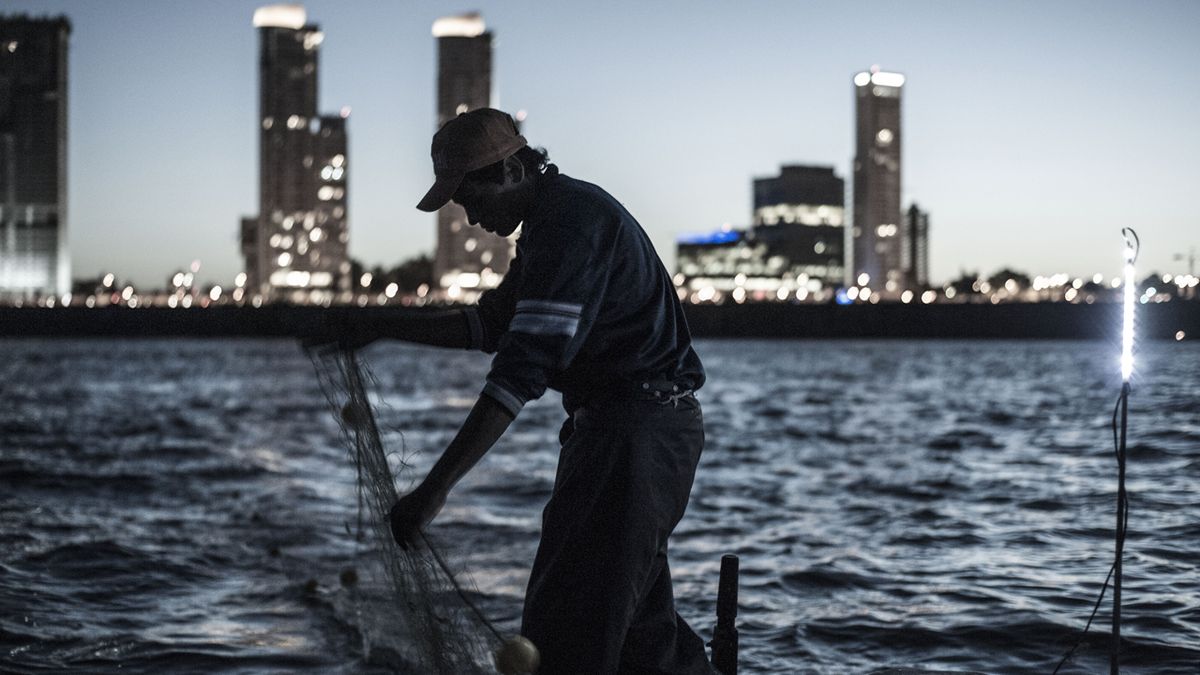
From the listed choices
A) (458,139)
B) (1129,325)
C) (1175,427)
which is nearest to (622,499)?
(458,139)

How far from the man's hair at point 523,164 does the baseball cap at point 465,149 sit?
0.13 feet

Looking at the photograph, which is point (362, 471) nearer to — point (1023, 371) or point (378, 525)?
point (378, 525)

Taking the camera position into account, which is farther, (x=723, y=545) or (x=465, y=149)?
(x=723, y=545)

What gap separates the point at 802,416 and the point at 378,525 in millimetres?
34242

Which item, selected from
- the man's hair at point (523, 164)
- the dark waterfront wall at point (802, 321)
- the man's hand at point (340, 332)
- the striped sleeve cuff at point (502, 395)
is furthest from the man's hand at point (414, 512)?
the dark waterfront wall at point (802, 321)

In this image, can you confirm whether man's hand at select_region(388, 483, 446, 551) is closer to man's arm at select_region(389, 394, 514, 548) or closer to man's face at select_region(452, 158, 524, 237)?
man's arm at select_region(389, 394, 514, 548)

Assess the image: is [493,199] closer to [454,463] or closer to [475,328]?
[475,328]

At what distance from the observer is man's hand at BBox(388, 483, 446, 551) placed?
356 centimetres

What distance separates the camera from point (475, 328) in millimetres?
4199

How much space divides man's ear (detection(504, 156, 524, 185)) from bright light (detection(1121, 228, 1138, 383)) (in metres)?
2.15

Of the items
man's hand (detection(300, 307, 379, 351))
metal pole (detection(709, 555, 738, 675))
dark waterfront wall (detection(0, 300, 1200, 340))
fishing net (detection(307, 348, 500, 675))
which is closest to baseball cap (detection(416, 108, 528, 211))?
man's hand (detection(300, 307, 379, 351))

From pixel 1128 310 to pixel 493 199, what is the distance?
2295 millimetres

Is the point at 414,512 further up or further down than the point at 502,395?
further down

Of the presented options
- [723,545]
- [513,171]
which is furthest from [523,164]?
[723,545]
